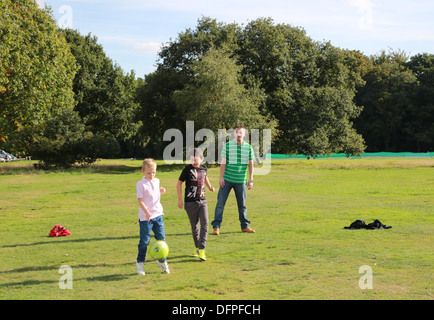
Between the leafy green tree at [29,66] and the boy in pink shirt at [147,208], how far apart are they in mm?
22318

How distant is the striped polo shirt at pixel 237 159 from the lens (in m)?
12.0

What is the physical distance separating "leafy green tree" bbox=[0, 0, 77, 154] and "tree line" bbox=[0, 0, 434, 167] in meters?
0.08

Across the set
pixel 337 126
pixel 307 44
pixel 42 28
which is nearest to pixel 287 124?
pixel 337 126

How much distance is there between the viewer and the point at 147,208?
27.1 feet

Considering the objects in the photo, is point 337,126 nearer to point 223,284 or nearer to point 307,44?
point 307,44

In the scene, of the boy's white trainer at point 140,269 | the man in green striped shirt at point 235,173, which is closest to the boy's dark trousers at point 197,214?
the boy's white trainer at point 140,269

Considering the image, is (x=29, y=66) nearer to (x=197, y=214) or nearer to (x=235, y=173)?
(x=235, y=173)

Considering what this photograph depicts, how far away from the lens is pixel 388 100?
80812mm

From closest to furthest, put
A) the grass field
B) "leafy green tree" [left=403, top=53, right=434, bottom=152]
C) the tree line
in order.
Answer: the grass field, the tree line, "leafy green tree" [left=403, top=53, right=434, bottom=152]

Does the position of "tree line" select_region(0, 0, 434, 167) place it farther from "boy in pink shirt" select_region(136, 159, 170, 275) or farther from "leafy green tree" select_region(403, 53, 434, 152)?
"leafy green tree" select_region(403, 53, 434, 152)

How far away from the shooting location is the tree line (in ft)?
103

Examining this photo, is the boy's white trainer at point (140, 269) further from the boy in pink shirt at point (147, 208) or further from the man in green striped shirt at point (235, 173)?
the man in green striped shirt at point (235, 173)

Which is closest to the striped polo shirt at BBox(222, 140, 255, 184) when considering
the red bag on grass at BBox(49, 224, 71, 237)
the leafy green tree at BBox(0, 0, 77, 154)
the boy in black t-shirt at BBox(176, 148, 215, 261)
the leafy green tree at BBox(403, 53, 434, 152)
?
the boy in black t-shirt at BBox(176, 148, 215, 261)

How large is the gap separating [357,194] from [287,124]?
30.2 meters
